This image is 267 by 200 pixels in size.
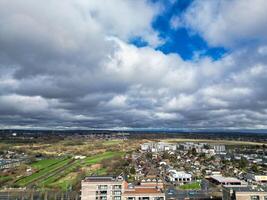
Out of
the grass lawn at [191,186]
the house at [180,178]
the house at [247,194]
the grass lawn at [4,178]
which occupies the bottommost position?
the grass lawn at [4,178]

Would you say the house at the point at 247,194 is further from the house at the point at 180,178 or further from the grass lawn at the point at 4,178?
the grass lawn at the point at 4,178

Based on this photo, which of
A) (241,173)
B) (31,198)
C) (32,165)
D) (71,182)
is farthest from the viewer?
(32,165)

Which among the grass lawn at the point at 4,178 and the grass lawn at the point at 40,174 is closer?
the grass lawn at the point at 40,174

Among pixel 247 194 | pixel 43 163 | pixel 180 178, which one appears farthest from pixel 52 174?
pixel 247 194

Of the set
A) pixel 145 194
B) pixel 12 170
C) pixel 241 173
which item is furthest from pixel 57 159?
pixel 145 194

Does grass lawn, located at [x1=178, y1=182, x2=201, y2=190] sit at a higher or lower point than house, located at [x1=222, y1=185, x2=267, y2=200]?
lower

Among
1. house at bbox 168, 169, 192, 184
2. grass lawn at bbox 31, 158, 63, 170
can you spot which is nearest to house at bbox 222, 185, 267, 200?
house at bbox 168, 169, 192, 184

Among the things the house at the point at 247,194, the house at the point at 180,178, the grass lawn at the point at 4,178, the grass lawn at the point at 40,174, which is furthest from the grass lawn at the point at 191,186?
the grass lawn at the point at 4,178

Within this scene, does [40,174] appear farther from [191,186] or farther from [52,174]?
[191,186]

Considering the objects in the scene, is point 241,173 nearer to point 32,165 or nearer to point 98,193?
point 98,193

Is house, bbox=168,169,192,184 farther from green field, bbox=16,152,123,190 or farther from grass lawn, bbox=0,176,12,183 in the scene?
grass lawn, bbox=0,176,12,183

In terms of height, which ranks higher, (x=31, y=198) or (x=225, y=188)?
(x=225, y=188)
